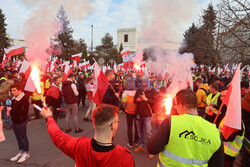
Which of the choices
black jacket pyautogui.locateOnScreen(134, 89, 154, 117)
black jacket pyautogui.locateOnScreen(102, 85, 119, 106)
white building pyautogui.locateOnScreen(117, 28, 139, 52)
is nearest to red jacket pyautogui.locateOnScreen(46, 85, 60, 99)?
black jacket pyautogui.locateOnScreen(102, 85, 119, 106)

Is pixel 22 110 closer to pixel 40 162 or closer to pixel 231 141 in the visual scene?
→ pixel 40 162

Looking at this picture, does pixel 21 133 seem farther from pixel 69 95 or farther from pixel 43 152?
pixel 69 95

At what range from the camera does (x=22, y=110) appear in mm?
3891

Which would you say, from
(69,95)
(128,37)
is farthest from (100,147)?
(128,37)

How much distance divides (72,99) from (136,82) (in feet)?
7.93

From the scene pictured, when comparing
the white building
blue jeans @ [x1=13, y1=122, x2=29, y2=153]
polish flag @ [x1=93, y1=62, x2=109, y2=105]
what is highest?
the white building

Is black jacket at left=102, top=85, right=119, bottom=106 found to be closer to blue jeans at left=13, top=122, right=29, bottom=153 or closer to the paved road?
the paved road

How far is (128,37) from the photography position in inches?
2643

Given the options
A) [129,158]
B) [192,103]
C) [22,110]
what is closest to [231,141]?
[192,103]

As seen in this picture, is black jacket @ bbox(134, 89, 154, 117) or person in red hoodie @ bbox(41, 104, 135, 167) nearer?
person in red hoodie @ bbox(41, 104, 135, 167)

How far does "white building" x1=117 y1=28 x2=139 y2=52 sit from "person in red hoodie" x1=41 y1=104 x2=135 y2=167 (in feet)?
218

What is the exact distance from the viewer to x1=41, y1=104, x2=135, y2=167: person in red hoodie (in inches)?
Answer: 59.6

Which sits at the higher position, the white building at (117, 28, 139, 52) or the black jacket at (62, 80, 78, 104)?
the white building at (117, 28, 139, 52)

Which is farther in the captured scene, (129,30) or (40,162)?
(129,30)
